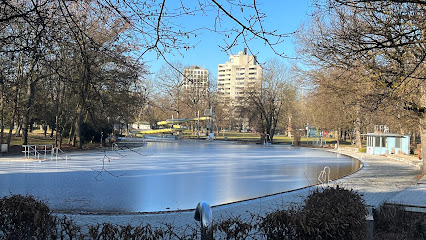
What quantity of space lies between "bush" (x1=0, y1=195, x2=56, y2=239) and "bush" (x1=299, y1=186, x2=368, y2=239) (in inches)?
110

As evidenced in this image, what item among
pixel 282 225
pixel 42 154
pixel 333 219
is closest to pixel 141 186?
pixel 282 225

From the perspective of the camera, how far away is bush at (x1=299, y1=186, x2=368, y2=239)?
3.91 metres

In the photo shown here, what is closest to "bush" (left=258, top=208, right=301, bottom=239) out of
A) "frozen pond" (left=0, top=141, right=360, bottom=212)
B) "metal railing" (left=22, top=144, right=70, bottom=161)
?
"frozen pond" (left=0, top=141, right=360, bottom=212)

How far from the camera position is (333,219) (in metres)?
3.98

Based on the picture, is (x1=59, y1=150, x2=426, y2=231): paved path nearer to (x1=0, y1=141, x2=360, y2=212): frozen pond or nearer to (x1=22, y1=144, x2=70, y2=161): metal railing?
(x1=0, y1=141, x2=360, y2=212): frozen pond

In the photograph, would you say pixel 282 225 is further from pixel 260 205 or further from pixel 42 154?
pixel 42 154

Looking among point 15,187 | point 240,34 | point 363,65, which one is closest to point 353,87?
point 363,65

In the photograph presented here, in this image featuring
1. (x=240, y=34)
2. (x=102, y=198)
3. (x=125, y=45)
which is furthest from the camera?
(x=102, y=198)

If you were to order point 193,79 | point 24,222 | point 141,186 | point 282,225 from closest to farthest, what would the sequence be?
1. point 282,225
2. point 24,222
3. point 193,79
4. point 141,186

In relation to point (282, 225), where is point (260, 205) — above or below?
below

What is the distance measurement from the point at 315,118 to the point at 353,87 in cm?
3262

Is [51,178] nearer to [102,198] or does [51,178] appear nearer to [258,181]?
[102,198]

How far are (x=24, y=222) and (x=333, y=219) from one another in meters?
3.44

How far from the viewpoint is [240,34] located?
4.48 metres
